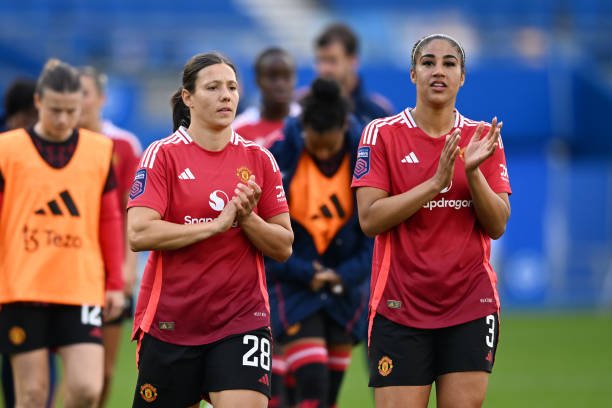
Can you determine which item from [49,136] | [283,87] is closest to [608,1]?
[283,87]

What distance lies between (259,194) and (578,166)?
18804 millimetres

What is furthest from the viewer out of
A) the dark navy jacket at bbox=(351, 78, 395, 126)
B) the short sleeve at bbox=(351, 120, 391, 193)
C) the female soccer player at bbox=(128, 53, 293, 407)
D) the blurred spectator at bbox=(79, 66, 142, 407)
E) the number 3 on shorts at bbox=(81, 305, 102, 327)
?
the dark navy jacket at bbox=(351, 78, 395, 126)

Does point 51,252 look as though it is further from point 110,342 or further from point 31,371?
point 110,342

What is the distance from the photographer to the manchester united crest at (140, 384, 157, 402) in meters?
5.87

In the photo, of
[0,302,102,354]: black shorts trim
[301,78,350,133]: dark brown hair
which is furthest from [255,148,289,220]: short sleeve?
[0,302,102,354]: black shorts trim

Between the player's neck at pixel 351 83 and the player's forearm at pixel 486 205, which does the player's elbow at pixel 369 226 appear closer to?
the player's forearm at pixel 486 205

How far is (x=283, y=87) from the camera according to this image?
9461 millimetres

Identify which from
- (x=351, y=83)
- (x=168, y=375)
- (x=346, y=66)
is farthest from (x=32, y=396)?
(x=346, y=66)

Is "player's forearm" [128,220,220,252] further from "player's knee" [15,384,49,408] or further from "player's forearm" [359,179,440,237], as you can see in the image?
"player's knee" [15,384,49,408]

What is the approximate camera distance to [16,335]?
734cm

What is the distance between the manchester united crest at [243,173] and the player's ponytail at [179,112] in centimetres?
57

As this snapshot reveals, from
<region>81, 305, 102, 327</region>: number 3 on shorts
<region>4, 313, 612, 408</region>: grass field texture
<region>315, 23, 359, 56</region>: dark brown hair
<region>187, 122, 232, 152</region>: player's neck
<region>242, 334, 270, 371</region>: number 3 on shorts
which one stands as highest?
<region>315, 23, 359, 56</region>: dark brown hair

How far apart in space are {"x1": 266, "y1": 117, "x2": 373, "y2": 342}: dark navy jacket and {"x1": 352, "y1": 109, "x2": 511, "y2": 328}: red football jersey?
5.90 ft

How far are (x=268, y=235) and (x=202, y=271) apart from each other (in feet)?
1.20
